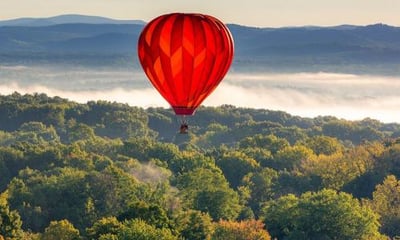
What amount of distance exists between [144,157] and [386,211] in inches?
1931

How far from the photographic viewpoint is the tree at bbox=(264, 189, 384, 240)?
101 metres

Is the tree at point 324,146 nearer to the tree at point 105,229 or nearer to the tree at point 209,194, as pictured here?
the tree at point 209,194

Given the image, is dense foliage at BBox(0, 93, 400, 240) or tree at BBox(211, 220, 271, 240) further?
dense foliage at BBox(0, 93, 400, 240)

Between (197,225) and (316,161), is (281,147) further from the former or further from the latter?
(197,225)

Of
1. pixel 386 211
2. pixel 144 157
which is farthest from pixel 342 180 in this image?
pixel 144 157

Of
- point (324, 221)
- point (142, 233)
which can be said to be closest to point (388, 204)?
point (324, 221)

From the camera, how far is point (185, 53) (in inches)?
2468

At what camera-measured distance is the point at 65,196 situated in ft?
388

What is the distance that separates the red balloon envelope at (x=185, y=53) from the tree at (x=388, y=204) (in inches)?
2203

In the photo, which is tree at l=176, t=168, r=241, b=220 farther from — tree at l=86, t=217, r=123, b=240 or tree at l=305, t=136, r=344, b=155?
tree at l=305, t=136, r=344, b=155

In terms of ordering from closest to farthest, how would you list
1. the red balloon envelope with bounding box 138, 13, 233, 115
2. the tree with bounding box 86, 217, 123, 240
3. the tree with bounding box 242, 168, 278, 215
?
the red balloon envelope with bounding box 138, 13, 233, 115, the tree with bounding box 86, 217, 123, 240, the tree with bounding box 242, 168, 278, 215

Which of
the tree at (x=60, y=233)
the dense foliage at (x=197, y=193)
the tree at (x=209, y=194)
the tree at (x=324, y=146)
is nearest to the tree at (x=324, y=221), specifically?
the dense foliage at (x=197, y=193)

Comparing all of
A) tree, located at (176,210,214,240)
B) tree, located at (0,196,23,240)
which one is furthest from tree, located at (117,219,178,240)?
tree, located at (0,196,23,240)

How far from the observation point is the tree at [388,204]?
116m
